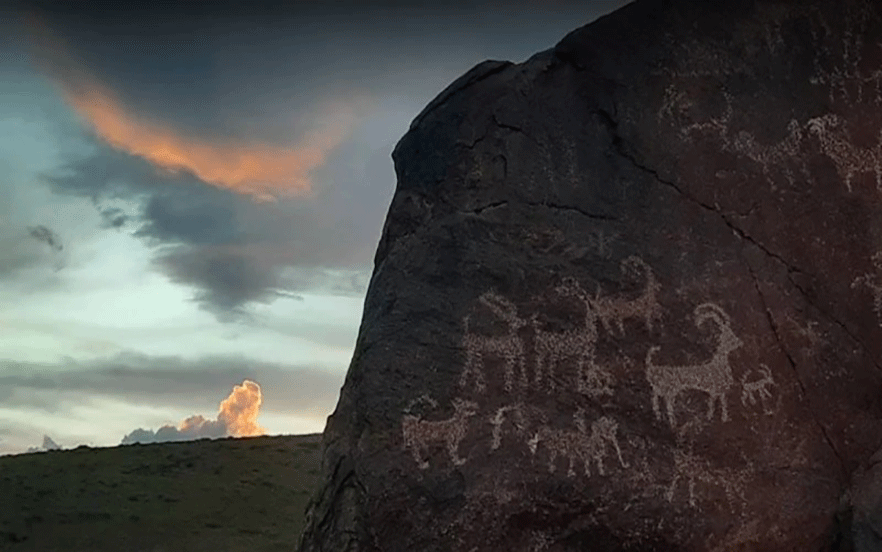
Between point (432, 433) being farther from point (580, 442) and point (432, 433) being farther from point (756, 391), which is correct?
point (756, 391)

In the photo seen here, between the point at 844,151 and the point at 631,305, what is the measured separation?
2564mm

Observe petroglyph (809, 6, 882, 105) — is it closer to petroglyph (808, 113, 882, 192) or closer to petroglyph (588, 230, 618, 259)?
petroglyph (808, 113, 882, 192)

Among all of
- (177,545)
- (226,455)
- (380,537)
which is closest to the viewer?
(380,537)

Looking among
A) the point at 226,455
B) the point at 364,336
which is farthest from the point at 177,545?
the point at 364,336

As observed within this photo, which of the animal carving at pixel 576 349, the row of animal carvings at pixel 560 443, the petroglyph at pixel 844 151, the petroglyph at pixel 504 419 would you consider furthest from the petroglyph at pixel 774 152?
the petroglyph at pixel 504 419

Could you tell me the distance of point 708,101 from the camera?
9.71 metres

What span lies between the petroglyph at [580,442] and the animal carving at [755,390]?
116 cm

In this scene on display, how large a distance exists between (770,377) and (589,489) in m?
1.86

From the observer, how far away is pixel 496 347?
8.82 m

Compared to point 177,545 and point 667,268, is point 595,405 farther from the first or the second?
point 177,545

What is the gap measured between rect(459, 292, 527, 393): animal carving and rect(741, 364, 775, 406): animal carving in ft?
6.02

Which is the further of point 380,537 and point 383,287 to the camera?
point 383,287

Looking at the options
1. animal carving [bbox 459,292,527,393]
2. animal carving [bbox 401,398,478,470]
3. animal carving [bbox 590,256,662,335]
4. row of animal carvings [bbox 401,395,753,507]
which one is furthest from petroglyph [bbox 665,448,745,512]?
animal carving [bbox 401,398,478,470]

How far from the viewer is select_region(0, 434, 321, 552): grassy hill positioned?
21.3 meters
